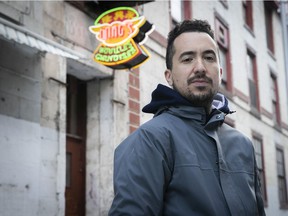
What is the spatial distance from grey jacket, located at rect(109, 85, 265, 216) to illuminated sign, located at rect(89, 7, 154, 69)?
4.68 meters

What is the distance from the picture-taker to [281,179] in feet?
53.5

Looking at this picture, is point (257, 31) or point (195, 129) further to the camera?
point (257, 31)

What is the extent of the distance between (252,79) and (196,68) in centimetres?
1407

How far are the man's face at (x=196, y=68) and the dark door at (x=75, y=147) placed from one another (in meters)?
5.37

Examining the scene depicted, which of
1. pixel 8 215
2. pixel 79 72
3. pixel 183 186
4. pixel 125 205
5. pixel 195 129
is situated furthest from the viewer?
pixel 79 72

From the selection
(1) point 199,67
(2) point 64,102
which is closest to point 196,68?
(1) point 199,67

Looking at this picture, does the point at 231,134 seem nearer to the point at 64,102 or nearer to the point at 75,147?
the point at 64,102

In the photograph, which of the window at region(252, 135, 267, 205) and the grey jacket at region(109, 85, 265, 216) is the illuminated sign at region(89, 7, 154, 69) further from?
the window at region(252, 135, 267, 205)

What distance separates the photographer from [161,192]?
174 centimetres

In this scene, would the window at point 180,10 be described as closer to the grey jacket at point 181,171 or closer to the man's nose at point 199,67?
the man's nose at point 199,67

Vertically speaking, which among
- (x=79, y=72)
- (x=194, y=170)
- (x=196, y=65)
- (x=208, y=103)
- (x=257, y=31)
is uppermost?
(x=257, y=31)

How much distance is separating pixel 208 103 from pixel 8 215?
3972 millimetres

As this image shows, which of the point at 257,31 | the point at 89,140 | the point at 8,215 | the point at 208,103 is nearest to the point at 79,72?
the point at 89,140

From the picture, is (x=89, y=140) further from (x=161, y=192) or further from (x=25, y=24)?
(x=161, y=192)
